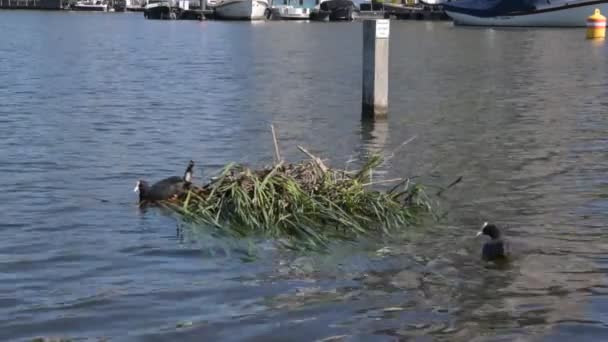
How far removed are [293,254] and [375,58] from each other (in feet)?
34.4

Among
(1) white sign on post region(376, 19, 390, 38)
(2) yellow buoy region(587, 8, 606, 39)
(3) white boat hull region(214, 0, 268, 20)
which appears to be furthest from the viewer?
(3) white boat hull region(214, 0, 268, 20)

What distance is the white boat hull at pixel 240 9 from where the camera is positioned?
113312 millimetres

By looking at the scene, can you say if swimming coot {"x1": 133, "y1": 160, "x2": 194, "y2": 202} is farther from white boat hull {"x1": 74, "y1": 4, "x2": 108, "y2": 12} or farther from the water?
white boat hull {"x1": 74, "y1": 4, "x2": 108, "y2": 12}

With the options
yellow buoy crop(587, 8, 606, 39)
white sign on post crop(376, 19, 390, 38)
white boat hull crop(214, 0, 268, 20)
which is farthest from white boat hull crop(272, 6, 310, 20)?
white sign on post crop(376, 19, 390, 38)

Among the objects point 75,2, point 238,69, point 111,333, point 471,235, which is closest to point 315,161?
point 471,235

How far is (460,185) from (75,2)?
152 meters

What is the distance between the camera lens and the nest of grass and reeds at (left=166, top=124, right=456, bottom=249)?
12.2 metres

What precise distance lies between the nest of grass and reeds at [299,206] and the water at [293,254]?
0.37m

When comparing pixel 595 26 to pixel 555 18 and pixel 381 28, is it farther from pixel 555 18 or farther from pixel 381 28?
pixel 381 28

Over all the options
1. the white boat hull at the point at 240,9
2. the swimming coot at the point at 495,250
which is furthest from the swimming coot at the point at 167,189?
the white boat hull at the point at 240,9

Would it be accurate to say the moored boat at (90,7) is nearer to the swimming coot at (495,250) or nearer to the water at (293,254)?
the water at (293,254)

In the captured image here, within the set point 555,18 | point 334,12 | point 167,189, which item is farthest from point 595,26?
point 334,12

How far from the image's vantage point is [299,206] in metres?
12.4

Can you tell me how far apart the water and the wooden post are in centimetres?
72
